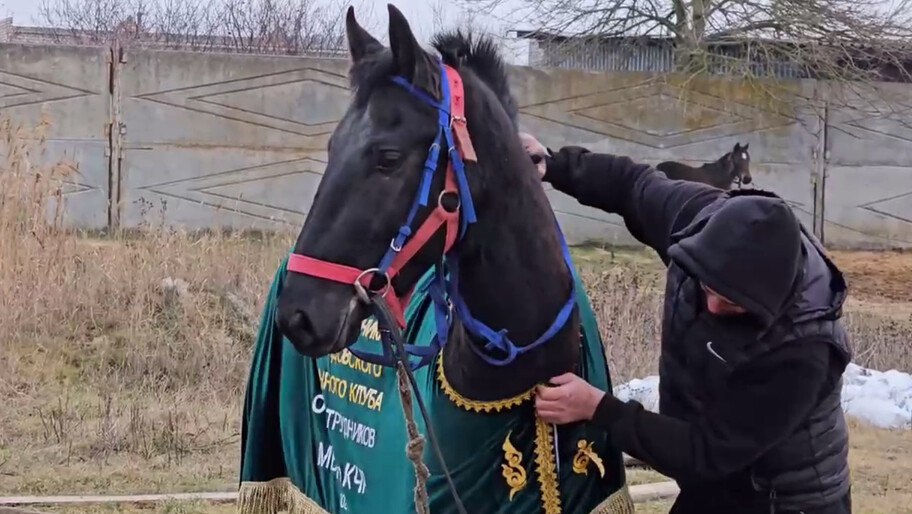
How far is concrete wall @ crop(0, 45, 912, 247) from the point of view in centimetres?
1082

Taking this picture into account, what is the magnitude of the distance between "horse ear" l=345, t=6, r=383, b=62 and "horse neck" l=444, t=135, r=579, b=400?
32 centimetres

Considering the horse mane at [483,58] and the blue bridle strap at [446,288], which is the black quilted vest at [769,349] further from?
the horse mane at [483,58]

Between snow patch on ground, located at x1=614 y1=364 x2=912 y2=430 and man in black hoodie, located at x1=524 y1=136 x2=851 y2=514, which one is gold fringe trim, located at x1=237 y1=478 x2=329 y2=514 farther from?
snow patch on ground, located at x1=614 y1=364 x2=912 y2=430

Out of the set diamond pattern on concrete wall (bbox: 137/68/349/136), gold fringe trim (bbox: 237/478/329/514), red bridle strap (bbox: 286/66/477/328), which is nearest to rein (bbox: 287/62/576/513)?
red bridle strap (bbox: 286/66/477/328)

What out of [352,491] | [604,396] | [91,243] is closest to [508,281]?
[604,396]

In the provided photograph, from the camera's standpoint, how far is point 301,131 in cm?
1137

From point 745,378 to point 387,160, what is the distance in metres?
0.89

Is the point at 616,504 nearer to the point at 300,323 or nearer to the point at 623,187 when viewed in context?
the point at 623,187

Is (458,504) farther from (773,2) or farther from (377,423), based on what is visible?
(773,2)

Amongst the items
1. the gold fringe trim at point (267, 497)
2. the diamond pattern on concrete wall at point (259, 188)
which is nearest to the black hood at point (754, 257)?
the gold fringe trim at point (267, 497)

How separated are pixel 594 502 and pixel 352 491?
683 mm

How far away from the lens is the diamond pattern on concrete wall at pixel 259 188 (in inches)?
433

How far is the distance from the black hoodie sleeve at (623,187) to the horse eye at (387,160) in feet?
2.96

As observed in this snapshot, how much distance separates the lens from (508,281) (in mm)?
2311
